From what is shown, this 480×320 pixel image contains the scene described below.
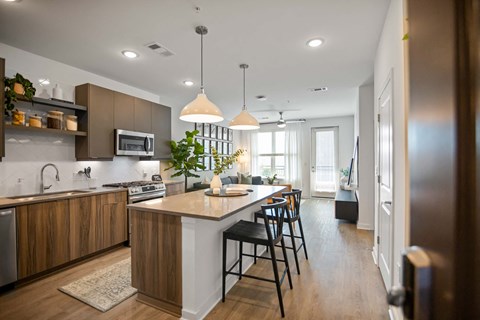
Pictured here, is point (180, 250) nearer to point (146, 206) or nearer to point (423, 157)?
point (146, 206)

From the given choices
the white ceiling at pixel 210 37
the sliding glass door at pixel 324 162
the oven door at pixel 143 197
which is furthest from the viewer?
the sliding glass door at pixel 324 162

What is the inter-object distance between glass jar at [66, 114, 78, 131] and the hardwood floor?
71.0 inches

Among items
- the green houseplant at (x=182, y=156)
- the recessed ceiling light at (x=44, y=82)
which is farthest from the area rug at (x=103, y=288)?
the recessed ceiling light at (x=44, y=82)

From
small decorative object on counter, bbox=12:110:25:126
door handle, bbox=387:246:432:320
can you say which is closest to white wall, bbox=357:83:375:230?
door handle, bbox=387:246:432:320

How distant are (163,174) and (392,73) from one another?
437 cm

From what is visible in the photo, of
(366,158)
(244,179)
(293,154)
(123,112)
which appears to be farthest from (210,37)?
(293,154)

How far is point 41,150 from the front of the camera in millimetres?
3049

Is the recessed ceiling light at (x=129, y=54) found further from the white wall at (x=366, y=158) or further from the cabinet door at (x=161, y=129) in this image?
the white wall at (x=366, y=158)

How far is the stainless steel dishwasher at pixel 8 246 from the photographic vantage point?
227 centimetres

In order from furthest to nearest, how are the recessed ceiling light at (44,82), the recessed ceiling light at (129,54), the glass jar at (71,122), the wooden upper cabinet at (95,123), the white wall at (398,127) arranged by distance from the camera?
1. the wooden upper cabinet at (95,123)
2. the glass jar at (71,122)
3. the recessed ceiling light at (44,82)
4. the recessed ceiling light at (129,54)
5. the white wall at (398,127)

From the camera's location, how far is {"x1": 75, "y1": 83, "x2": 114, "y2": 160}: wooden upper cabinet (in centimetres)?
331

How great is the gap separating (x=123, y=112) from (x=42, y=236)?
2039mm

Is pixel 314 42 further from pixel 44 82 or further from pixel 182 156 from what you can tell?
pixel 44 82

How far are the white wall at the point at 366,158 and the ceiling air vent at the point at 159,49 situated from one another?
3.46m
